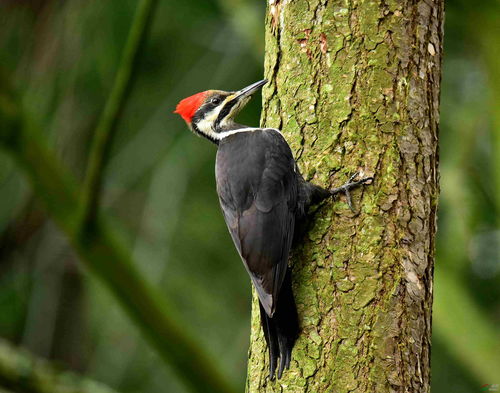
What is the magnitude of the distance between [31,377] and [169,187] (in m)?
1.58

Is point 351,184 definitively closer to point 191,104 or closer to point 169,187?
point 191,104

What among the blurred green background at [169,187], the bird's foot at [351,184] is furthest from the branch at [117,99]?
the bird's foot at [351,184]

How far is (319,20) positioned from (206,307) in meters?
3.58

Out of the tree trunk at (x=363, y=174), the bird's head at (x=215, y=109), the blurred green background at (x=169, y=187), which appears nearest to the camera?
the tree trunk at (x=363, y=174)

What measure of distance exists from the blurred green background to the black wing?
4.54ft

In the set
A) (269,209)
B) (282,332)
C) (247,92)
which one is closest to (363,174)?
(269,209)

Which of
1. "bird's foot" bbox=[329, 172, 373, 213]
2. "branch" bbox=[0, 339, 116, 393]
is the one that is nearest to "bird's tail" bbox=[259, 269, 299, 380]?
"bird's foot" bbox=[329, 172, 373, 213]

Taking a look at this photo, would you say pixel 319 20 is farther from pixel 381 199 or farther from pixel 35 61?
pixel 35 61

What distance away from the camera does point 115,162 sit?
17.6 ft

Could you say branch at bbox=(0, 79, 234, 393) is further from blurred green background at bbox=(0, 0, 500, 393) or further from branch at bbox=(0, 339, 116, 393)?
branch at bbox=(0, 339, 116, 393)

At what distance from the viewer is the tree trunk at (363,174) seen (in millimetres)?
2535

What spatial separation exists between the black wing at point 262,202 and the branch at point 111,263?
36.7 inches

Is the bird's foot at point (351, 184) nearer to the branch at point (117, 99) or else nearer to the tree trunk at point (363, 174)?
the tree trunk at point (363, 174)

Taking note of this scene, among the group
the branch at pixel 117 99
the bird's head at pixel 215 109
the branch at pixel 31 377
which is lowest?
the branch at pixel 31 377
